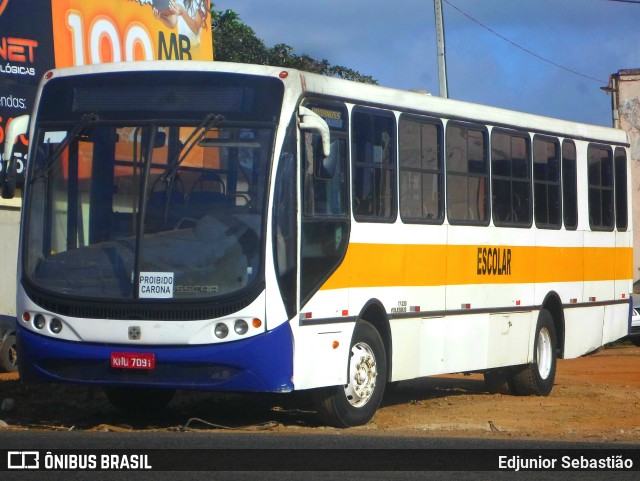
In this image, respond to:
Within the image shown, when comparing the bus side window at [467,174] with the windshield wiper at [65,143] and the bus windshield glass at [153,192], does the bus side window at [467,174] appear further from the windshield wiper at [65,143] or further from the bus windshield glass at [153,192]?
the windshield wiper at [65,143]

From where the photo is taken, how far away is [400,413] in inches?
540

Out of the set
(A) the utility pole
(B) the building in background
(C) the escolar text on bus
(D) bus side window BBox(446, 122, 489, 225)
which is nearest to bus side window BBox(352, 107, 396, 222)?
(D) bus side window BBox(446, 122, 489, 225)

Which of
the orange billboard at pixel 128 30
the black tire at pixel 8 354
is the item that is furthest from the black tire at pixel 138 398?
the orange billboard at pixel 128 30

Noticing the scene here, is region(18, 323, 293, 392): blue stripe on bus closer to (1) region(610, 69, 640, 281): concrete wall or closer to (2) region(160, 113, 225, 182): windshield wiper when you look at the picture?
(2) region(160, 113, 225, 182): windshield wiper

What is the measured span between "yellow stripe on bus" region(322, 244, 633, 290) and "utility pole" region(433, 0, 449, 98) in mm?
10412

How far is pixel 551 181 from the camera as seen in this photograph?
16.3m

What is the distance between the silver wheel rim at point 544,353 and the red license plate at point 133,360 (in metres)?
6.91

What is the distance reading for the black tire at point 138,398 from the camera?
12.7 meters

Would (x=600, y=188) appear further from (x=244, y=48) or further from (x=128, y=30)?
(x=244, y=48)

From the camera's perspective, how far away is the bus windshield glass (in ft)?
34.8

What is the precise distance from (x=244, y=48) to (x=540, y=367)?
25.4m

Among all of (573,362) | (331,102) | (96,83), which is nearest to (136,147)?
(96,83)

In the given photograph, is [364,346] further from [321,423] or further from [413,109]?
[413,109]

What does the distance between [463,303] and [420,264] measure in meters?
1.16
